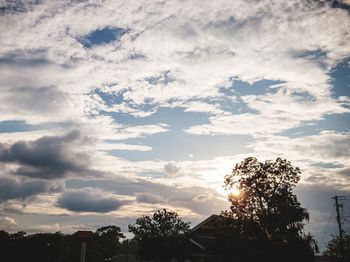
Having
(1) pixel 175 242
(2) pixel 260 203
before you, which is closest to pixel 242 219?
(2) pixel 260 203

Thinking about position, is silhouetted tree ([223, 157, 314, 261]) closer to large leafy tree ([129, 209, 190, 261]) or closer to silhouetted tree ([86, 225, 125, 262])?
large leafy tree ([129, 209, 190, 261])

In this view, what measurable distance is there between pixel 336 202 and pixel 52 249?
1791 inches

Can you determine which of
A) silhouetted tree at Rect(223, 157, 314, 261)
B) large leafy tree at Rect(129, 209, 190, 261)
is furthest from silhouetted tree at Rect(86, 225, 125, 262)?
silhouetted tree at Rect(223, 157, 314, 261)

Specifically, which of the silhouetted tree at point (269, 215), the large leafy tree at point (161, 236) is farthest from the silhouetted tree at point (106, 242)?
the silhouetted tree at point (269, 215)

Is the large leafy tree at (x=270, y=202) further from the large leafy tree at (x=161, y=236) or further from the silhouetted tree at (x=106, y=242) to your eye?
the silhouetted tree at (x=106, y=242)

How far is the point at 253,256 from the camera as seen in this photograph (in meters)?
34.4

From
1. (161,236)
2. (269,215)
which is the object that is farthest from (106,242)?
(269,215)

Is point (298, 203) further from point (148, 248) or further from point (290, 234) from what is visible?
point (148, 248)

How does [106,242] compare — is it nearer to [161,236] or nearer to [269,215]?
[161,236]

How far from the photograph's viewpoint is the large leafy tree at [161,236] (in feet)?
140

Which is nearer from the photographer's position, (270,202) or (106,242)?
(270,202)

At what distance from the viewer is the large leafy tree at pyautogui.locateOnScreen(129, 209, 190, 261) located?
42.7 meters

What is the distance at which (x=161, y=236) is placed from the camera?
143 ft

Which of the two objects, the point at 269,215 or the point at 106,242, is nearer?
the point at 269,215
